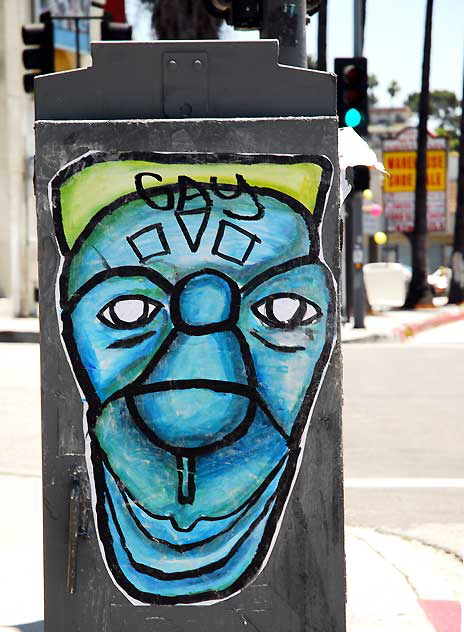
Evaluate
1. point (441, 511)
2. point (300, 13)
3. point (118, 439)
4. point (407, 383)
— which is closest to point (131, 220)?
point (118, 439)

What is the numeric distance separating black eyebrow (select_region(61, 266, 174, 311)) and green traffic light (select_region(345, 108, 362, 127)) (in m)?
11.0

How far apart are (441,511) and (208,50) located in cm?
462

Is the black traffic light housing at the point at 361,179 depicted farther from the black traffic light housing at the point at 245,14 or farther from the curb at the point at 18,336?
the black traffic light housing at the point at 245,14

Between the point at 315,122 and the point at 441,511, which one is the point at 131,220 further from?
the point at 441,511

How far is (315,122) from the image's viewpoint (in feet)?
13.8

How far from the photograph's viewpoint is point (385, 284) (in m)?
34.2

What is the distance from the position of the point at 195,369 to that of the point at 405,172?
3319 centimetres

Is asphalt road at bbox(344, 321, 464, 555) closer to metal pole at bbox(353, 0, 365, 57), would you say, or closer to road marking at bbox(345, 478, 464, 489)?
road marking at bbox(345, 478, 464, 489)

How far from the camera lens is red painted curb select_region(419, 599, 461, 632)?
553 centimetres

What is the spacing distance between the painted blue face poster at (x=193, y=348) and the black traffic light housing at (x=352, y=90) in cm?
1091

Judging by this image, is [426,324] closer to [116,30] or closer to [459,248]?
[459,248]

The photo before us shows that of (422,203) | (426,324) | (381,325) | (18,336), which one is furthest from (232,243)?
(422,203)

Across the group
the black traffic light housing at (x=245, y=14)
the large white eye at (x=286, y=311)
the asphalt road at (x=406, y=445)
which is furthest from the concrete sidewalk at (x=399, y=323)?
the large white eye at (x=286, y=311)

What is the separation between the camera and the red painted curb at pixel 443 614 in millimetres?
5531
